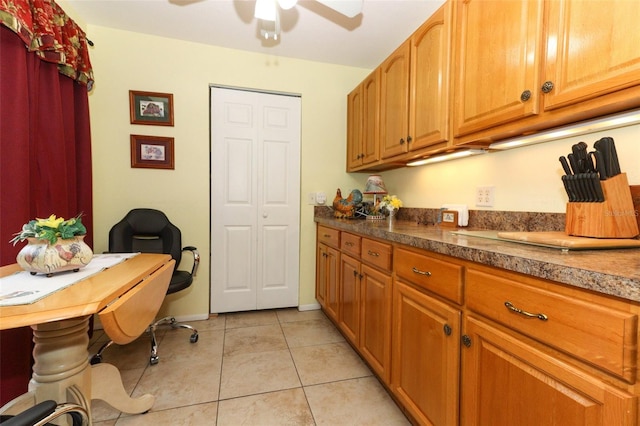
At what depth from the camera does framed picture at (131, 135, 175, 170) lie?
7.80 ft

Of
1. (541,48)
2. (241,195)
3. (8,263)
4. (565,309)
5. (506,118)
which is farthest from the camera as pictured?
(241,195)

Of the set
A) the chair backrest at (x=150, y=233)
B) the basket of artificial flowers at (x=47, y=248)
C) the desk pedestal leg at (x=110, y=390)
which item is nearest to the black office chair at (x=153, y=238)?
A: the chair backrest at (x=150, y=233)

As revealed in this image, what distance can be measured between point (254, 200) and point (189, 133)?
837 mm

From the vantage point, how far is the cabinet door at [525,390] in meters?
0.62

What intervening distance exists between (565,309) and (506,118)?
2.78 ft

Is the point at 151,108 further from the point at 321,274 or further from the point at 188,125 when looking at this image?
the point at 321,274

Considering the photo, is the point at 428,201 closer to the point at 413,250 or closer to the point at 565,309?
the point at 413,250

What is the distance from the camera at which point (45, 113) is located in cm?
172

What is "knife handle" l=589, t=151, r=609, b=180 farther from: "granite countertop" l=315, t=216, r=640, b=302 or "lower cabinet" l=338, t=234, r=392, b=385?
"lower cabinet" l=338, t=234, r=392, b=385

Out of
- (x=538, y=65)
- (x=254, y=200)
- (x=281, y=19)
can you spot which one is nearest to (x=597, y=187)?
(x=538, y=65)

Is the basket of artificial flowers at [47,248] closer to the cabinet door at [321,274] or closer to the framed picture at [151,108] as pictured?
the framed picture at [151,108]

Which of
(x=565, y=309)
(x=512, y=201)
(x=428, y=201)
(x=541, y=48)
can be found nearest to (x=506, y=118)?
(x=541, y=48)

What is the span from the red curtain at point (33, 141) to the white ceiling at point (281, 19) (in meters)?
0.46

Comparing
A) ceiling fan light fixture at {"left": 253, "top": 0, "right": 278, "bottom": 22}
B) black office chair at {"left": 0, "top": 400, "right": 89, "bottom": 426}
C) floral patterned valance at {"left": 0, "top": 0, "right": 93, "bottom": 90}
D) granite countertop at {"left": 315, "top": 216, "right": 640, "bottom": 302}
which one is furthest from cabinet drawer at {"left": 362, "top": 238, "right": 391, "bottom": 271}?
floral patterned valance at {"left": 0, "top": 0, "right": 93, "bottom": 90}
